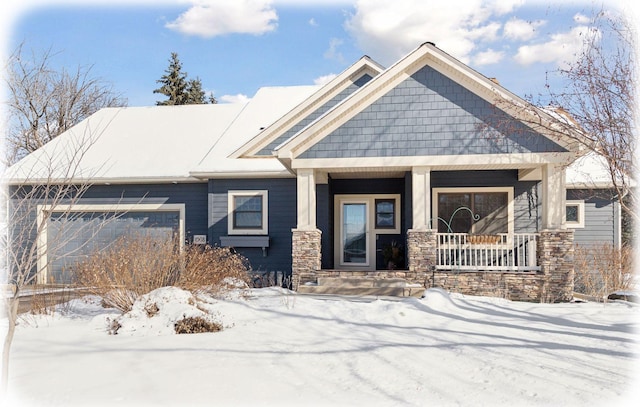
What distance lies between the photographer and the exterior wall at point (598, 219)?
14.2 m

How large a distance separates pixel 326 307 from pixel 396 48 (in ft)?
35.2

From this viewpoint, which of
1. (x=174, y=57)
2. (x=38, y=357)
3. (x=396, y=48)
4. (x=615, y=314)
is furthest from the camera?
(x=174, y=57)

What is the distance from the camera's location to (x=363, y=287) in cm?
1112

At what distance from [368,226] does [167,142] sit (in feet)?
24.4

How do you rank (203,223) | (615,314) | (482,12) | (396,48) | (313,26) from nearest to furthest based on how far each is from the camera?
1. (615,314)
2. (482,12)
3. (313,26)
4. (203,223)
5. (396,48)

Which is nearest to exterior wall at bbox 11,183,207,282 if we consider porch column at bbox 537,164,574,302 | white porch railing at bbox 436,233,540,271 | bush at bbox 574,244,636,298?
white porch railing at bbox 436,233,540,271

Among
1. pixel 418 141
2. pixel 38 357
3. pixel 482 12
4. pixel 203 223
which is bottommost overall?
pixel 38 357

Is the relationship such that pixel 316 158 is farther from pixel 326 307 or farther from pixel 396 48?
pixel 396 48

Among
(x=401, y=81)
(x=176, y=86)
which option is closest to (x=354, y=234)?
(x=401, y=81)

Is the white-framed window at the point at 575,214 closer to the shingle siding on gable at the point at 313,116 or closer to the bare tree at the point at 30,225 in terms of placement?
the shingle siding on gable at the point at 313,116

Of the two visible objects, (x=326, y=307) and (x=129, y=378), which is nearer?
(x=129, y=378)

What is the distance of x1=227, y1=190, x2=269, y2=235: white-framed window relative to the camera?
46.7 feet

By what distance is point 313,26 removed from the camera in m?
11.3

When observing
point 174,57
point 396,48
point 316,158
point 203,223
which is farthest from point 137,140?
point 174,57
